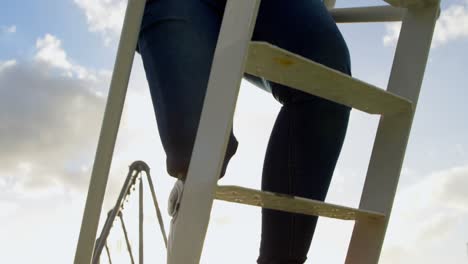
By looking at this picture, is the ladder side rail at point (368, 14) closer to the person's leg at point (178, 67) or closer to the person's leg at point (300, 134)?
the person's leg at point (300, 134)

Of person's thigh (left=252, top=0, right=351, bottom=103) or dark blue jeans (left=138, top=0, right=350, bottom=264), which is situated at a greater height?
person's thigh (left=252, top=0, right=351, bottom=103)

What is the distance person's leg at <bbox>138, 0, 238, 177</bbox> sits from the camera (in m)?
1.30

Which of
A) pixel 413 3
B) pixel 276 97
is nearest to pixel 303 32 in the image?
pixel 276 97

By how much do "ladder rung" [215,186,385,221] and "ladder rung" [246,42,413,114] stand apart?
234 mm

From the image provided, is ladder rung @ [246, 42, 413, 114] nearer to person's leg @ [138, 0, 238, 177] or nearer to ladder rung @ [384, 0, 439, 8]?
person's leg @ [138, 0, 238, 177]

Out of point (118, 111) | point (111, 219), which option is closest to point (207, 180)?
point (118, 111)

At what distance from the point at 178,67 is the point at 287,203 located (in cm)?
37

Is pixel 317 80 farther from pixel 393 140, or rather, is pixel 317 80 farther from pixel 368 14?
pixel 368 14

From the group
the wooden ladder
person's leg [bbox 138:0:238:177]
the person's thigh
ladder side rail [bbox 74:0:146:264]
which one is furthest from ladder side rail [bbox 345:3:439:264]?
ladder side rail [bbox 74:0:146:264]

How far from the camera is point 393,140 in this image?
4.75 ft

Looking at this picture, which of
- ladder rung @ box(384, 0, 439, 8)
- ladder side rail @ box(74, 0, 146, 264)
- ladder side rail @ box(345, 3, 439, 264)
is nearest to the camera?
ladder side rail @ box(74, 0, 146, 264)

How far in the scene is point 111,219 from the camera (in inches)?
83.7

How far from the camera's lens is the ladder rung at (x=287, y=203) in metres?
1.11

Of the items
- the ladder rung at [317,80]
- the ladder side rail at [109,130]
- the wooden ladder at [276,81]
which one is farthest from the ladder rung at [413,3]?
the ladder side rail at [109,130]
